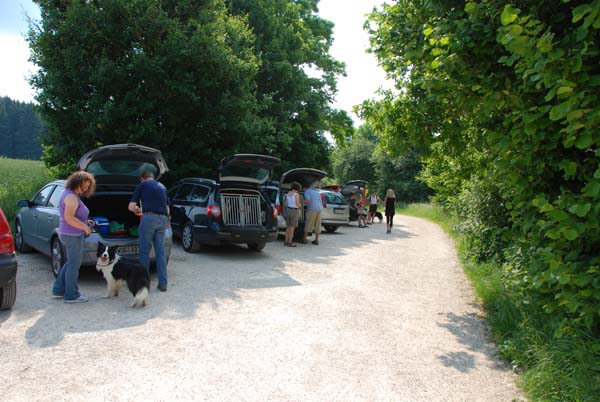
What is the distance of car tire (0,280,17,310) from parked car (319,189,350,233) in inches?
510

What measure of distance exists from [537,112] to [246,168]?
24.8 feet

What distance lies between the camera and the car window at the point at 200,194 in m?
11.0

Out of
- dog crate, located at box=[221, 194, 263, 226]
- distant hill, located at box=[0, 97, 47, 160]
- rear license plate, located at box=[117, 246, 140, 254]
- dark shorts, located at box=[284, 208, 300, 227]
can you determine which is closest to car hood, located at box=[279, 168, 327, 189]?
dark shorts, located at box=[284, 208, 300, 227]

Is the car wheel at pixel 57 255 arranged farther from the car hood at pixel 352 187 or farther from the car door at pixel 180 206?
the car hood at pixel 352 187

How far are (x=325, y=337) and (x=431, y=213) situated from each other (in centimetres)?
3233

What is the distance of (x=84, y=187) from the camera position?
21.3 feet

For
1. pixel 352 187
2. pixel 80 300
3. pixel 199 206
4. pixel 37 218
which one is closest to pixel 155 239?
pixel 80 300

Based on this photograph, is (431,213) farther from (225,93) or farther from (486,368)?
(486,368)

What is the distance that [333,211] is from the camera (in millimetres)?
18234

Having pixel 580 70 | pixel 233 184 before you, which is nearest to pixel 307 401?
pixel 580 70

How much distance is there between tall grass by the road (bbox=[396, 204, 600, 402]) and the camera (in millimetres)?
3740

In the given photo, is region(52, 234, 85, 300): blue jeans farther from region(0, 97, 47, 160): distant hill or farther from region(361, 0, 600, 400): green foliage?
region(0, 97, 47, 160): distant hill

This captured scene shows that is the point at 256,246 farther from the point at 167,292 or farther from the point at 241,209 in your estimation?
the point at 167,292

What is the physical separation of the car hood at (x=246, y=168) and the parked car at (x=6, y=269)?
529 cm
